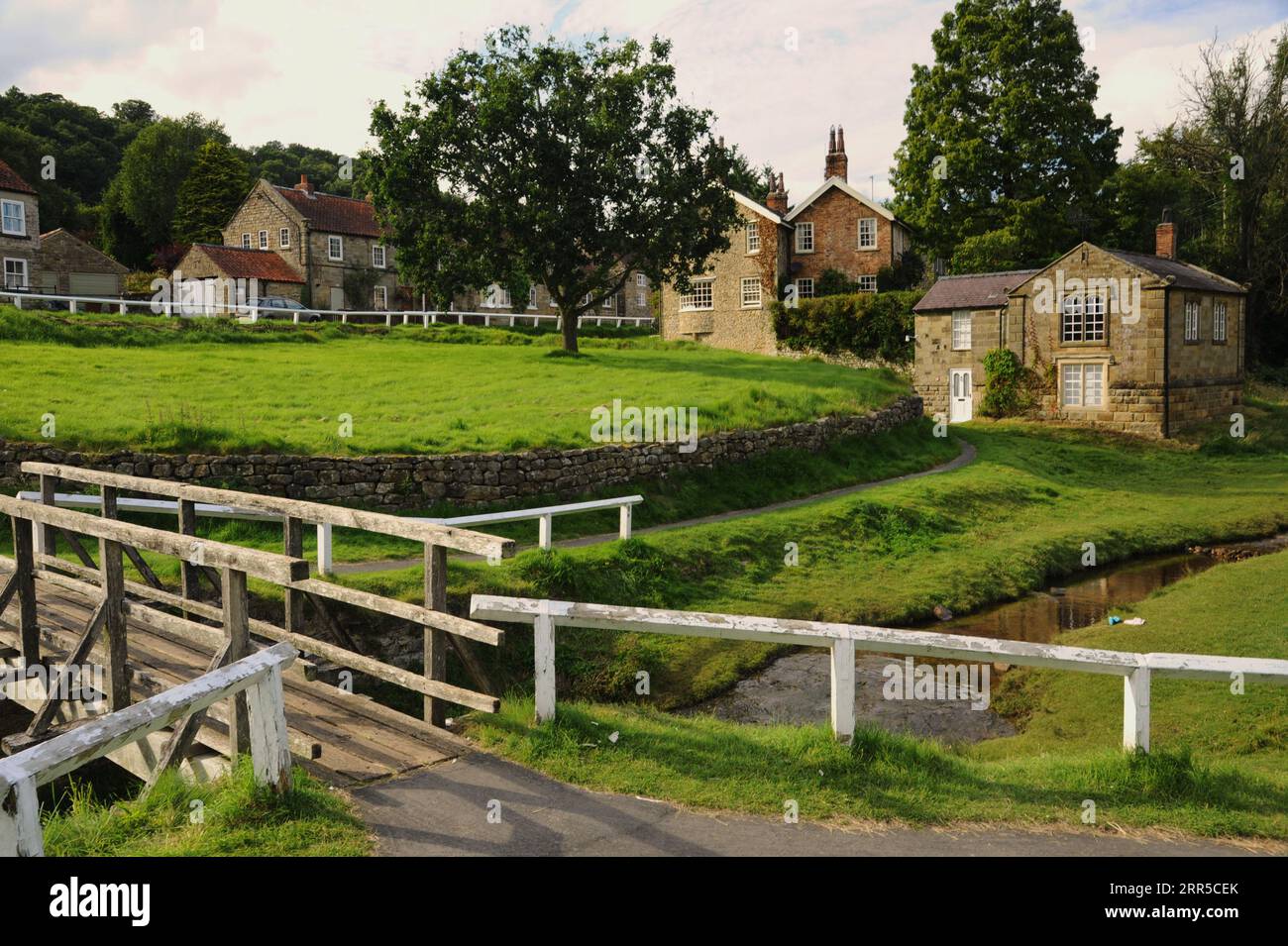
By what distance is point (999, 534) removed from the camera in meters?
23.0

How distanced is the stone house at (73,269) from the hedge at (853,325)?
119ft

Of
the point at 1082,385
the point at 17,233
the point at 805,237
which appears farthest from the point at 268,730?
the point at 17,233

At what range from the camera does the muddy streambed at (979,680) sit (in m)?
13.1

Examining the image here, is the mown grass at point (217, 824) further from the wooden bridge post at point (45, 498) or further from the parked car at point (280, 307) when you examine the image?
the parked car at point (280, 307)

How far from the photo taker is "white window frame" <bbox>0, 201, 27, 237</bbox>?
156 feet

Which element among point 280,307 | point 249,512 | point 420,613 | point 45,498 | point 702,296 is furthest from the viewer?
point 702,296

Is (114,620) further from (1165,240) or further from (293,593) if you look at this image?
(1165,240)

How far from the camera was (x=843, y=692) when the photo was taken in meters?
6.92

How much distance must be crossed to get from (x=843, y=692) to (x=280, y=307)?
49.2 metres

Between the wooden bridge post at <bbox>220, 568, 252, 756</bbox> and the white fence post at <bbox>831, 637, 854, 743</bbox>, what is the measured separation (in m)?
3.98
